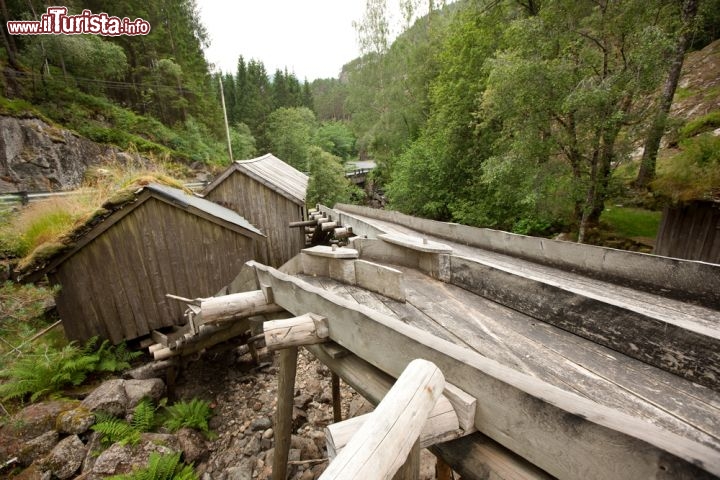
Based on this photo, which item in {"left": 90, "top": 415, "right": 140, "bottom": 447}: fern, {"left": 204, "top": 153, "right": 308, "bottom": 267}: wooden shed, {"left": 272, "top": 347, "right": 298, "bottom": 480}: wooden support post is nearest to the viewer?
{"left": 272, "top": 347, "right": 298, "bottom": 480}: wooden support post

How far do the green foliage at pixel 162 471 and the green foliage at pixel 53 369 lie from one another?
271cm

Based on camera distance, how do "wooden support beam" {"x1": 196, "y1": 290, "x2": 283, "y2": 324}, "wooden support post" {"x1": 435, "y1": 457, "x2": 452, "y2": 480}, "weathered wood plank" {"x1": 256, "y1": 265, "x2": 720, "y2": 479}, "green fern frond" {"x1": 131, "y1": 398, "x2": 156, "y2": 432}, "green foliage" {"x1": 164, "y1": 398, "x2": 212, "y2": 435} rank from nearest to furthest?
1. "weathered wood plank" {"x1": 256, "y1": 265, "x2": 720, "y2": 479}
2. "wooden support post" {"x1": 435, "y1": 457, "x2": 452, "y2": 480}
3. "wooden support beam" {"x1": 196, "y1": 290, "x2": 283, "y2": 324}
4. "green fern frond" {"x1": 131, "y1": 398, "x2": 156, "y2": 432}
5. "green foliage" {"x1": 164, "y1": 398, "x2": 212, "y2": 435}

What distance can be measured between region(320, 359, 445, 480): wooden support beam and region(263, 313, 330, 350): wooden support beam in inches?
42.4

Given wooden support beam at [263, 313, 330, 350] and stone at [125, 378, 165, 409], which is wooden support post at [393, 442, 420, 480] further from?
stone at [125, 378, 165, 409]

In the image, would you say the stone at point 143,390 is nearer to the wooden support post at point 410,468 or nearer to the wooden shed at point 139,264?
the wooden shed at point 139,264

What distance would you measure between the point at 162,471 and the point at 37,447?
2155mm

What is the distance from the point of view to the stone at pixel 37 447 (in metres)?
4.28

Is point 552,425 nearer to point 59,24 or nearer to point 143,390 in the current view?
point 143,390

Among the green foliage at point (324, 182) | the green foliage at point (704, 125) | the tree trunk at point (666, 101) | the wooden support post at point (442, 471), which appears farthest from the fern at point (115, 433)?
the green foliage at point (324, 182)

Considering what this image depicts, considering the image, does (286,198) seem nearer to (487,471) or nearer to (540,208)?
(540,208)

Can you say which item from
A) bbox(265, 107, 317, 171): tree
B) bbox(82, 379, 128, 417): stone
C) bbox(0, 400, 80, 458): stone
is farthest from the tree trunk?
bbox(265, 107, 317, 171): tree

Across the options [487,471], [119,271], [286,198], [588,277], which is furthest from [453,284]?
[286,198]

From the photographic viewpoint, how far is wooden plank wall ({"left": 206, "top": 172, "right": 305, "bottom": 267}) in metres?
10.3

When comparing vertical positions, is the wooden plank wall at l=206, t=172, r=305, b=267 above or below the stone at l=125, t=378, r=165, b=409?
above
